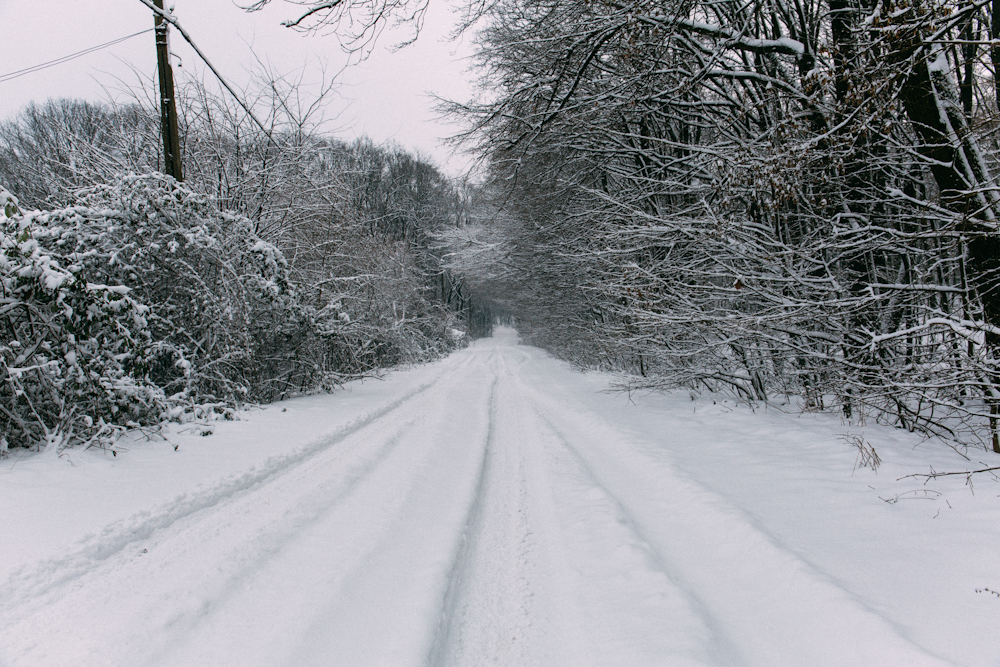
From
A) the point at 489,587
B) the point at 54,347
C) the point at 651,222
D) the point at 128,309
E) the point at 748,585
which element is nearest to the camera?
the point at 748,585

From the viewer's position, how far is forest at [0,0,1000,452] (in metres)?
4.09

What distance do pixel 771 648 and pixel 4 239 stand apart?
7.28 metres

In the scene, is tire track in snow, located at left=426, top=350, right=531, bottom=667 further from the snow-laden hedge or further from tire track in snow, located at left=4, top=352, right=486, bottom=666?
the snow-laden hedge

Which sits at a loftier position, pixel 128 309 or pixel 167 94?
pixel 167 94

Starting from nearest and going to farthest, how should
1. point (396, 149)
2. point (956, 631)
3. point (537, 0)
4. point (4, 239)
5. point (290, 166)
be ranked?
point (956, 631)
point (4, 239)
point (537, 0)
point (290, 166)
point (396, 149)

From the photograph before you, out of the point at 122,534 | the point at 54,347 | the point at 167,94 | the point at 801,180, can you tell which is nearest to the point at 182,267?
the point at 54,347

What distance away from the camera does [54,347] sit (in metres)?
5.03

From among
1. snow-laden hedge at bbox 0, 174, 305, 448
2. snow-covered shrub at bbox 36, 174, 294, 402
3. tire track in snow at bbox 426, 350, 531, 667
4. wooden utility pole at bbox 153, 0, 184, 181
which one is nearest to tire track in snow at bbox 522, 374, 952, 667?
tire track in snow at bbox 426, 350, 531, 667

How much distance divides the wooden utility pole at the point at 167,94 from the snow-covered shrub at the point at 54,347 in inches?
99.8

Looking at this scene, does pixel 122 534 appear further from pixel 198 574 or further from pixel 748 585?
pixel 748 585

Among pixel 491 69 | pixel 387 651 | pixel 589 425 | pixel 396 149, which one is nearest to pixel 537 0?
pixel 491 69

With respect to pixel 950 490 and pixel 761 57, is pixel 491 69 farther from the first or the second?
pixel 950 490

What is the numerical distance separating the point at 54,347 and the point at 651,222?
798 centimetres

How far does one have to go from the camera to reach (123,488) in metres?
4.13
